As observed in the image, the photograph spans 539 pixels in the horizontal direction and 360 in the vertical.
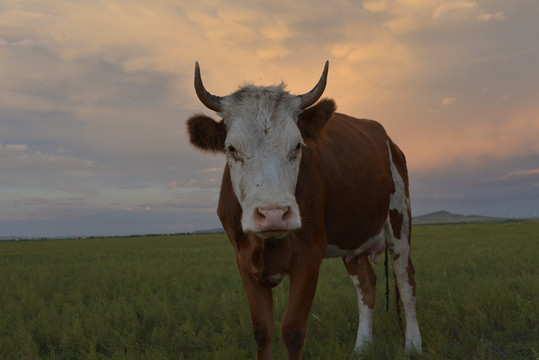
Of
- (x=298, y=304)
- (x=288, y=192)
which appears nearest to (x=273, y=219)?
(x=288, y=192)

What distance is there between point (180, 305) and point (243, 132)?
17.4 ft

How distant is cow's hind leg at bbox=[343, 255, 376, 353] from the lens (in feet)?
19.0

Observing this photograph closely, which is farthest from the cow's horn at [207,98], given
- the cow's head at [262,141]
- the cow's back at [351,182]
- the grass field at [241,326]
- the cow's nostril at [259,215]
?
the grass field at [241,326]

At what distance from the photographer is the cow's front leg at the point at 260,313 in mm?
4137

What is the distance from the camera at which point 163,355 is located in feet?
17.3

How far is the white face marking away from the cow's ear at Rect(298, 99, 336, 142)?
0.16 m

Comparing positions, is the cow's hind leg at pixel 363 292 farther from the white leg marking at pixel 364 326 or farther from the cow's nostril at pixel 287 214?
the cow's nostril at pixel 287 214

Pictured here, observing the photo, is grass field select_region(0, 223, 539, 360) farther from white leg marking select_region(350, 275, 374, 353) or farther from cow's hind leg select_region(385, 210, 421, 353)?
cow's hind leg select_region(385, 210, 421, 353)

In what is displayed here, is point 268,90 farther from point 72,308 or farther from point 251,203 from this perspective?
point 72,308

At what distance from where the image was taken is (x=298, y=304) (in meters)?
3.90

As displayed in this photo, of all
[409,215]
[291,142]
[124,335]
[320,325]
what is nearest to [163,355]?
[124,335]

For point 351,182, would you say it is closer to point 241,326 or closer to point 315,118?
point 315,118

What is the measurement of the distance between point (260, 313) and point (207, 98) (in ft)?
6.89

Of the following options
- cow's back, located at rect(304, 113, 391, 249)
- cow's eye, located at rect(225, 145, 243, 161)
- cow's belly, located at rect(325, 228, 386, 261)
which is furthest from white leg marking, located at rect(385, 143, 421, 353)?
cow's eye, located at rect(225, 145, 243, 161)
